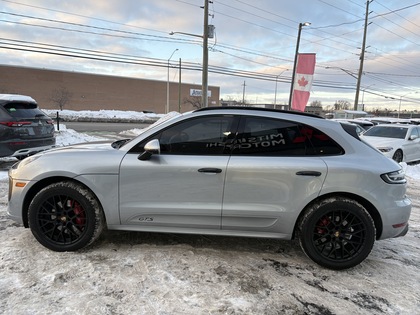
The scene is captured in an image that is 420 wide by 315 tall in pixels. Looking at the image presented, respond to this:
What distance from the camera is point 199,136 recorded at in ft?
12.1

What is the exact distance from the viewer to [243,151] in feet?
11.8

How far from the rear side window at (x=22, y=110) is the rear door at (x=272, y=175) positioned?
6.13 metres

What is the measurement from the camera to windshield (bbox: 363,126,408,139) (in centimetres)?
1212

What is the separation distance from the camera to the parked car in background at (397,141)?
36.9 ft

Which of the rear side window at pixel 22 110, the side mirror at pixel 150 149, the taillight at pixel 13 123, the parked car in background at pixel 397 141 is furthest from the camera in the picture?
the parked car in background at pixel 397 141

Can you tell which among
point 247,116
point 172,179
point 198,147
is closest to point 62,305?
point 172,179

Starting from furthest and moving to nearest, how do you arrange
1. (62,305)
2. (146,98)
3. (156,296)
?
1. (146,98)
2. (156,296)
3. (62,305)

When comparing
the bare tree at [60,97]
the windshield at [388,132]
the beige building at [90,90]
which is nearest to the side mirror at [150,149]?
the windshield at [388,132]

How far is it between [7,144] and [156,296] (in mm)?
6126

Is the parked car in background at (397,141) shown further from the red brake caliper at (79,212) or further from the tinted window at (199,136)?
the red brake caliper at (79,212)

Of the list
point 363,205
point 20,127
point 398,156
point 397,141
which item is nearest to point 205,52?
point 397,141

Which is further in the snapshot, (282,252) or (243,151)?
(282,252)

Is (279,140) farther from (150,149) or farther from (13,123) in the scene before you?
(13,123)

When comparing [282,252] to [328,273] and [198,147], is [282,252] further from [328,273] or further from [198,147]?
[198,147]
